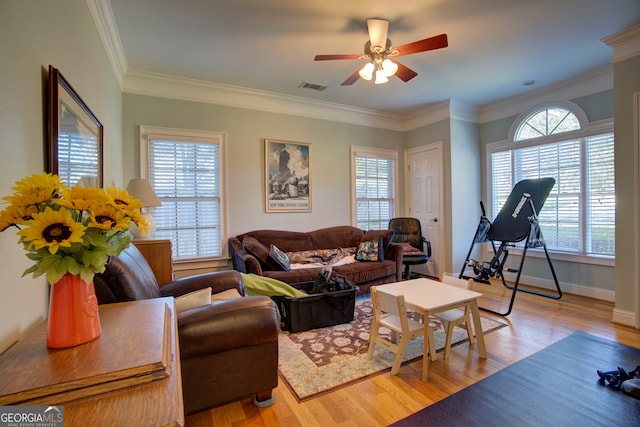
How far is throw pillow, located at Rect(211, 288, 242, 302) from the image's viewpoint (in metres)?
2.18

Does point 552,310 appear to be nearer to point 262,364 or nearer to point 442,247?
point 442,247

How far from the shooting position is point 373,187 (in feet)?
17.0

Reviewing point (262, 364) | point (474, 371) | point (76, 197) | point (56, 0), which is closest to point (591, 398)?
point (474, 371)

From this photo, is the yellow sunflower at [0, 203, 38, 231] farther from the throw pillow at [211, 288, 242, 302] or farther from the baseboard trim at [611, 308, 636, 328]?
the baseboard trim at [611, 308, 636, 328]

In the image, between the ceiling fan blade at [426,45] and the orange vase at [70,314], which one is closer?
the orange vase at [70,314]

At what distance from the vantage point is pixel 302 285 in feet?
10.8

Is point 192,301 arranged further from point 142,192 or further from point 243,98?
point 243,98

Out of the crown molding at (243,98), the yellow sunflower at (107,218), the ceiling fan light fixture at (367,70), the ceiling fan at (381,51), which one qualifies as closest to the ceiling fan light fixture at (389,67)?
the ceiling fan at (381,51)

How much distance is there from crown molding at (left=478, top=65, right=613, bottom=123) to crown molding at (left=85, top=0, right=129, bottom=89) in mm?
5073

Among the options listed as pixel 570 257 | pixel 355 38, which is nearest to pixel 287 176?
pixel 355 38

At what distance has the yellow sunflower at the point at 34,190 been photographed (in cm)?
83

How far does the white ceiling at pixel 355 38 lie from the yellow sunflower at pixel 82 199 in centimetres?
212

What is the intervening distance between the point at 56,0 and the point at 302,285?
9.36 ft

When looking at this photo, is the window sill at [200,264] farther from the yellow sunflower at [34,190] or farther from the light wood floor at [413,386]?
the yellow sunflower at [34,190]
